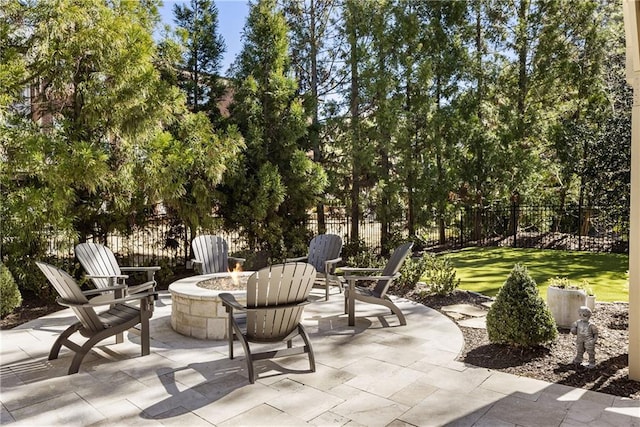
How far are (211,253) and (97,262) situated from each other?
5.14ft

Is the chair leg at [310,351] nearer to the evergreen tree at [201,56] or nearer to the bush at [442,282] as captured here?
the bush at [442,282]

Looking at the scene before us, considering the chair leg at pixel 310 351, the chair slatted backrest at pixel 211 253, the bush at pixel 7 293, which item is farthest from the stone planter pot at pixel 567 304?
the bush at pixel 7 293

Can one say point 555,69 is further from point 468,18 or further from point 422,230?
point 422,230

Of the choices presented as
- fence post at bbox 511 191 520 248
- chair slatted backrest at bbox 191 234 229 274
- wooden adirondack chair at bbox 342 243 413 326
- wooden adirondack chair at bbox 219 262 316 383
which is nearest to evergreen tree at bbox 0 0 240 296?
chair slatted backrest at bbox 191 234 229 274

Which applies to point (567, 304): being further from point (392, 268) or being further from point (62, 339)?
point (62, 339)

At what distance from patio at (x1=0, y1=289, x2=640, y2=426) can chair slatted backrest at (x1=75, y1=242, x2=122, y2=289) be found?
0.82 m

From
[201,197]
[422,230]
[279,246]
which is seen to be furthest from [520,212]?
[201,197]

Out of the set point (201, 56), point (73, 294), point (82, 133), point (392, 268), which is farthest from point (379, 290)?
point (201, 56)

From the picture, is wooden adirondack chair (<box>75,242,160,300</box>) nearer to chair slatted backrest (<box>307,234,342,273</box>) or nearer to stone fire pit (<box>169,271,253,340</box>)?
stone fire pit (<box>169,271,253,340</box>)

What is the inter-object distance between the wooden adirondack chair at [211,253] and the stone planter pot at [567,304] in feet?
12.8

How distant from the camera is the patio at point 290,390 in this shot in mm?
2947

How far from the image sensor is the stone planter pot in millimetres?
4918

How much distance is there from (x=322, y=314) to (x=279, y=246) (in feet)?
14.2

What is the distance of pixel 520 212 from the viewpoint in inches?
558
